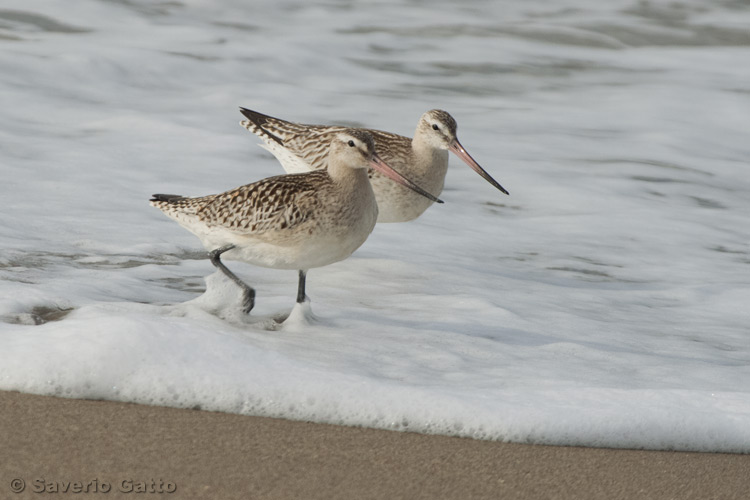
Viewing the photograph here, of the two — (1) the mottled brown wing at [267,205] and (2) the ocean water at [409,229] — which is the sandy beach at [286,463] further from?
(1) the mottled brown wing at [267,205]

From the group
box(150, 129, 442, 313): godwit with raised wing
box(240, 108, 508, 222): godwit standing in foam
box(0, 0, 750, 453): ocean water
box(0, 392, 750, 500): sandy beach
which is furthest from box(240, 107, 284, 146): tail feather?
box(0, 392, 750, 500): sandy beach

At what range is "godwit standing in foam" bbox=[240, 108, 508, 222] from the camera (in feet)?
23.1

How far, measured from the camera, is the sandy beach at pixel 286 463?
347 cm

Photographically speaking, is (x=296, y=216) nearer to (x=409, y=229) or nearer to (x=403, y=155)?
(x=403, y=155)

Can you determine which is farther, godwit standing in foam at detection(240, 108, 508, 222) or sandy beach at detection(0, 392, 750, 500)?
godwit standing in foam at detection(240, 108, 508, 222)

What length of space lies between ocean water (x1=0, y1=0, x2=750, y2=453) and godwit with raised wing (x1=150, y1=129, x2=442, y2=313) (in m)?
0.25

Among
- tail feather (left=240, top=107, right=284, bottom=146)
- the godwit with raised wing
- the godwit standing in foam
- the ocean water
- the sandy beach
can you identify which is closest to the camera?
the sandy beach

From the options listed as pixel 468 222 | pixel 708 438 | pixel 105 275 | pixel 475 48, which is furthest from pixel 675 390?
pixel 475 48

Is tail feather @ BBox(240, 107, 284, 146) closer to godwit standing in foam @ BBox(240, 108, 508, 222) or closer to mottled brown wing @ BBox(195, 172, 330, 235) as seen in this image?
godwit standing in foam @ BBox(240, 108, 508, 222)

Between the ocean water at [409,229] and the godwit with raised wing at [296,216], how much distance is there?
25cm

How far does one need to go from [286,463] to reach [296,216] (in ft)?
6.20

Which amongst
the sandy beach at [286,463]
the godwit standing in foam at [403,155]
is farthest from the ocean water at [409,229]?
the godwit standing in foam at [403,155]

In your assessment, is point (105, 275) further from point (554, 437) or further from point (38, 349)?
point (554, 437)

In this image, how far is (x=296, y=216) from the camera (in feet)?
17.6
